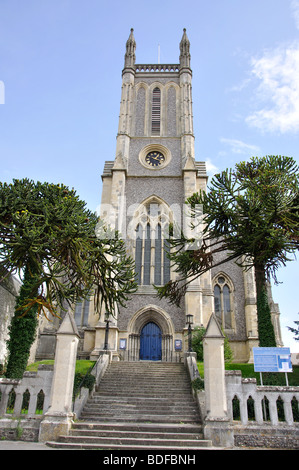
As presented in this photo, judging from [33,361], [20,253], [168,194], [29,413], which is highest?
[168,194]

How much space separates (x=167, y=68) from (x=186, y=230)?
15207mm

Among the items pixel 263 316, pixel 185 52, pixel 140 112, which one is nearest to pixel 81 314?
pixel 263 316

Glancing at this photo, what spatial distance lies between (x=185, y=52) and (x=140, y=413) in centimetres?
2745

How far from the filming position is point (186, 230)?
21.6 meters

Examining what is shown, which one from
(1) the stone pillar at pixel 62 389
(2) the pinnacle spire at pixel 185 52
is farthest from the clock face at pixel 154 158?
(1) the stone pillar at pixel 62 389

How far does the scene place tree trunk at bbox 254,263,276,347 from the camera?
13648 millimetres

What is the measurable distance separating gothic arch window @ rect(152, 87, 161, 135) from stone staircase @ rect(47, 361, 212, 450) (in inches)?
668

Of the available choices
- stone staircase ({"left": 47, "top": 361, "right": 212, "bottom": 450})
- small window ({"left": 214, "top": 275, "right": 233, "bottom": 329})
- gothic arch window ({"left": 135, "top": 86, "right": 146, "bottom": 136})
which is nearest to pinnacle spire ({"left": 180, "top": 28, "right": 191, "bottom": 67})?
gothic arch window ({"left": 135, "top": 86, "right": 146, "bottom": 136})

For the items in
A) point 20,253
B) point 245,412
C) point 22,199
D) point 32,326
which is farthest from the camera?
point 32,326

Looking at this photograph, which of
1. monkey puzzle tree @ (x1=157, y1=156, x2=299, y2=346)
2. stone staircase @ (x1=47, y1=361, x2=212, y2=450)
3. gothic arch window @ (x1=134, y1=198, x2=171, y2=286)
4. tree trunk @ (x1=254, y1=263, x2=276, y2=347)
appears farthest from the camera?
gothic arch window @ (x1=134, y1=198, x2=171, y2=286)

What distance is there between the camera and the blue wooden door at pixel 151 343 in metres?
20.4

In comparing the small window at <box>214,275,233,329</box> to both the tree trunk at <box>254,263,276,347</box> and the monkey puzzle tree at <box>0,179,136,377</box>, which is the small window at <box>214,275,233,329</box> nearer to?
the tree trunk at <box>254,263,276,347</box>

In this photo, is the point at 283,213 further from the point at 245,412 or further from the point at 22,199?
the point at 22,199
